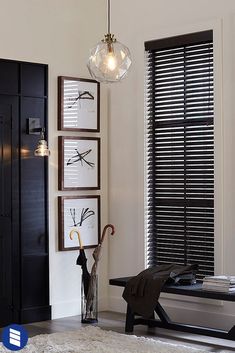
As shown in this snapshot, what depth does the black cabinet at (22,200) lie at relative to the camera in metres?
6.32

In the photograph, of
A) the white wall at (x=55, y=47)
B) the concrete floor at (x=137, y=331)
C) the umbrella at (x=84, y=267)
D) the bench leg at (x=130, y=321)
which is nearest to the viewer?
the concrete floor at (x=137, y=331)

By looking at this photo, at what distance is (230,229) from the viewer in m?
6.00

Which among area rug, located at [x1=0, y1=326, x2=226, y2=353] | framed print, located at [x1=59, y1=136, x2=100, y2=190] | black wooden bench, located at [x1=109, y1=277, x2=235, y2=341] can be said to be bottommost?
area rug, located at [x1=0, y1=326, x2=226, y2=353]

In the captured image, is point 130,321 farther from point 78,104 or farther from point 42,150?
point 78,104

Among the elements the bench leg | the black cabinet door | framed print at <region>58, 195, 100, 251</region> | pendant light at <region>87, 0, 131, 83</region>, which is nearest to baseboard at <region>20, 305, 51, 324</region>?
the black cabinet door

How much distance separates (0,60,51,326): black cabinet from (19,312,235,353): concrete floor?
0.25m

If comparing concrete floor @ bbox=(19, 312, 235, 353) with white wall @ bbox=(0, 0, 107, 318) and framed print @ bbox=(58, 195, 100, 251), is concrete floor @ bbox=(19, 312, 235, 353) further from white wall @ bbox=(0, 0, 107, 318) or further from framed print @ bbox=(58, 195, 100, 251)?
framed print @ bbox=(58, 195, 100, 251)

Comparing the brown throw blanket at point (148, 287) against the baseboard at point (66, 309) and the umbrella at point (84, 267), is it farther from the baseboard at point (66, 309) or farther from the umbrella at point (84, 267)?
the baseboard at point (66, 309)

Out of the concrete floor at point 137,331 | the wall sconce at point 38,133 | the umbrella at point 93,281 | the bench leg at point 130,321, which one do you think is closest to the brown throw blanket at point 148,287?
the bench leg at point 130,321

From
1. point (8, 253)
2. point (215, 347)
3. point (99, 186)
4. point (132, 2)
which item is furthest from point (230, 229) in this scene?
point (132, 2)

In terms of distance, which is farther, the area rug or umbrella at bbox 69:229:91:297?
umbrella at bbox 69:229:91:297

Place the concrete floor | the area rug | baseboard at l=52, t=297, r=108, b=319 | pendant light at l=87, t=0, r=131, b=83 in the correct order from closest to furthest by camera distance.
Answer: pendant light at l=87, t=0, r=131, b=83 < the area rug < the concrete floor < baseboard at l=52, t=297, r=108, b=319

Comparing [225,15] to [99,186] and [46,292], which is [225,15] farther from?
[46,292]

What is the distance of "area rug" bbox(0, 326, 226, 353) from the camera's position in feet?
16.8
